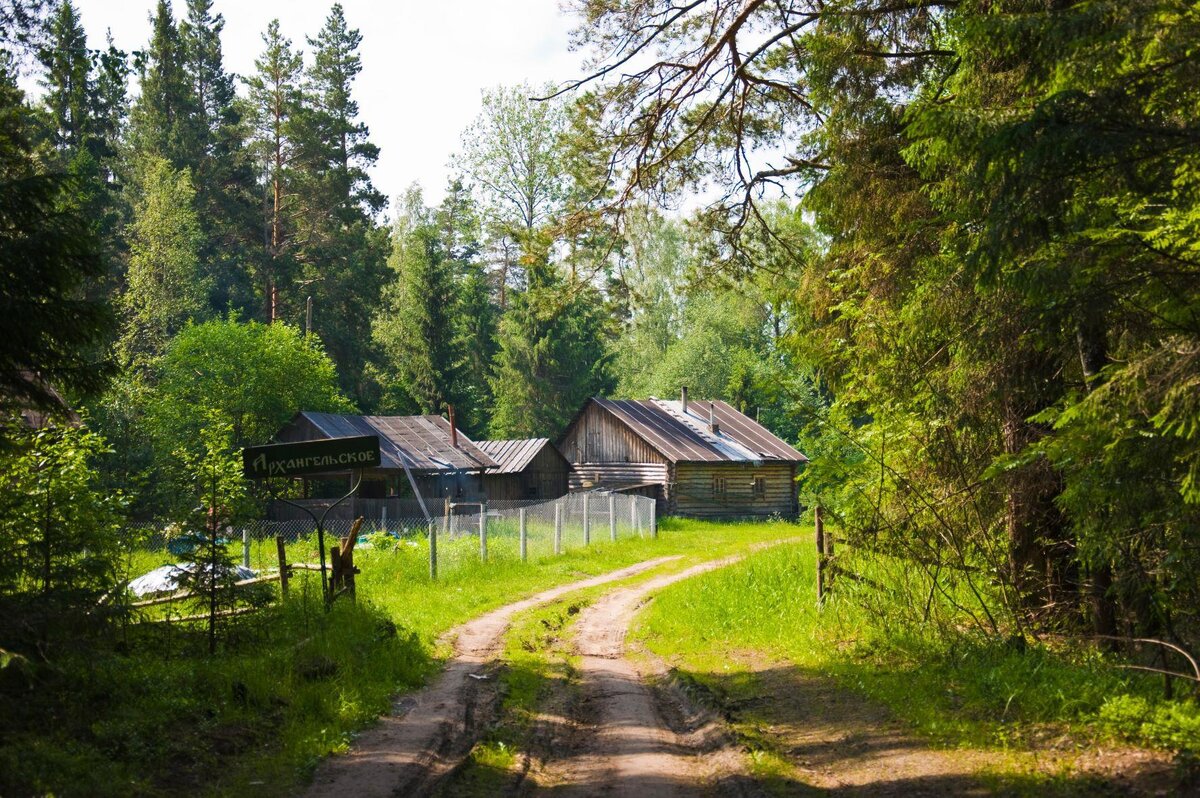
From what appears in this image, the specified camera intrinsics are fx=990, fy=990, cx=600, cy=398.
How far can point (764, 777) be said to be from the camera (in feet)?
23.5

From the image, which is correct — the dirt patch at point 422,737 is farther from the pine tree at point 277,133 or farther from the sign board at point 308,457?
the pine tree at point 277,133

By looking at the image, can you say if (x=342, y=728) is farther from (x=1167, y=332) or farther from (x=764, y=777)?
(x=1167, y=332)

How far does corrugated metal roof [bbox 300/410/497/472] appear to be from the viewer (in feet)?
117

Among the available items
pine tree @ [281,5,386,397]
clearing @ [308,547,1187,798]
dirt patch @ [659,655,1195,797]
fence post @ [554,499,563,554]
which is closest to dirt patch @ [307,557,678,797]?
clearing @ [308,547,1187,798]

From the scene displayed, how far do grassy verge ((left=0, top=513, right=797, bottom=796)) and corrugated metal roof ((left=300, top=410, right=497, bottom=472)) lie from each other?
22.1 m

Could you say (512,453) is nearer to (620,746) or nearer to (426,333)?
(426,333)

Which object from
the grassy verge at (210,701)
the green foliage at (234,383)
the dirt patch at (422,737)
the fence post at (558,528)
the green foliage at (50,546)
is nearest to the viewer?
the grassy verge at (210,701)

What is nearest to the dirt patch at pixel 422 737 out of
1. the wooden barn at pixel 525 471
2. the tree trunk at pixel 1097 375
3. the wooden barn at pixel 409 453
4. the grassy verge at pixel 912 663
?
the grassy verge at pixel 912 663

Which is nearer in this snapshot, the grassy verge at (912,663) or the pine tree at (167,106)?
the grassy verge at (912,663)

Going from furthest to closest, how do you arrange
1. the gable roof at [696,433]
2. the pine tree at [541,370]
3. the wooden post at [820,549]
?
the pine tree at [541,370], the gable roof at [696,433], the wooden post at [820,549]

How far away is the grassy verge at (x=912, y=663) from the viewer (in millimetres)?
7582

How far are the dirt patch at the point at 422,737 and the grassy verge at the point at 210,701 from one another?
0.70ft

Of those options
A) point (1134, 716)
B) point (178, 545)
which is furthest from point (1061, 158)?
point (178, 545)

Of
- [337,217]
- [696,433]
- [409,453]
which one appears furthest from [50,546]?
[337,217]
